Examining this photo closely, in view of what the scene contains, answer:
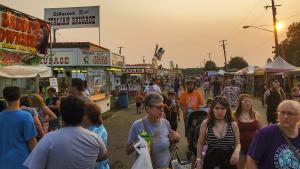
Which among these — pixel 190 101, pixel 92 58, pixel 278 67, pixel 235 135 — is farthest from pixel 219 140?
pixel 278 67

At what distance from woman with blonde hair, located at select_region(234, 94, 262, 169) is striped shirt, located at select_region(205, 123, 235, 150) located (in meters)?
0.94

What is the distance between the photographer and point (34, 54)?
46.2ft

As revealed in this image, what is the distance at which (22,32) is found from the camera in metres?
13.3

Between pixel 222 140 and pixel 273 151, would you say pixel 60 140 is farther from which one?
pixel 222 140

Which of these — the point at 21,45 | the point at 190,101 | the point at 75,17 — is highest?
the point at 75,17

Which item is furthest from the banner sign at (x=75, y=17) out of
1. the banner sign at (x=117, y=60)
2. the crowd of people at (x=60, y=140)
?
the crowd of people at (x=60, y=140)

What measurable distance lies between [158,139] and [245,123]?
2.15 m

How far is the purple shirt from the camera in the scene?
143 inches

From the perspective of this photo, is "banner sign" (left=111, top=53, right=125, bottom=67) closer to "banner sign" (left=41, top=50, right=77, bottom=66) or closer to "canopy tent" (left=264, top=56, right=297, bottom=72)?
"banner sign" (left=41, top=50, right=77, bottom=66)

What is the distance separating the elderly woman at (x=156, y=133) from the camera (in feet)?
15.3

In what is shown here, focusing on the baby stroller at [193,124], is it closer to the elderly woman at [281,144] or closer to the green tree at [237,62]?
the elderly woman at [281,144]

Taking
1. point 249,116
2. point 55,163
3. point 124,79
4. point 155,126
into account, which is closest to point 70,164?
point 55,163

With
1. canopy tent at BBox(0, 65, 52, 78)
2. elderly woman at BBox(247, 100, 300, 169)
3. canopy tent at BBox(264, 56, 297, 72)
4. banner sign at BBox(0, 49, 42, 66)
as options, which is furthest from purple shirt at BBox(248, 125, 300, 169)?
canopy tent at BBox(264, 56, 297, 72)

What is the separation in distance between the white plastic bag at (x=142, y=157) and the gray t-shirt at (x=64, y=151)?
0.74m
